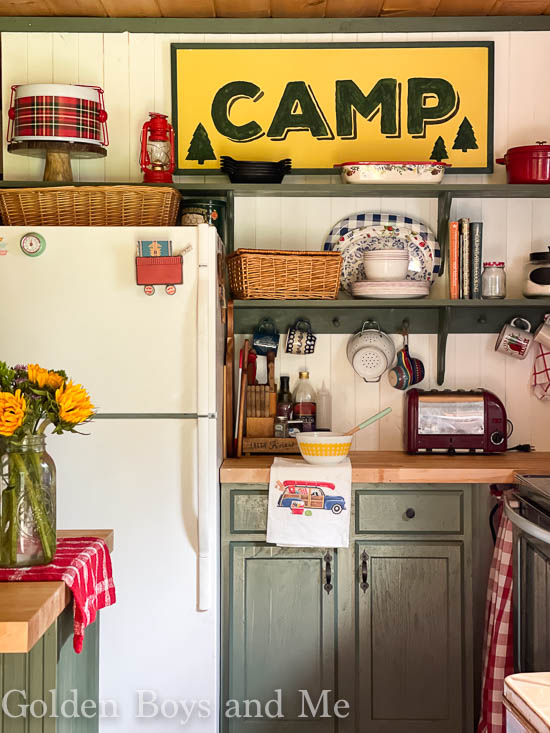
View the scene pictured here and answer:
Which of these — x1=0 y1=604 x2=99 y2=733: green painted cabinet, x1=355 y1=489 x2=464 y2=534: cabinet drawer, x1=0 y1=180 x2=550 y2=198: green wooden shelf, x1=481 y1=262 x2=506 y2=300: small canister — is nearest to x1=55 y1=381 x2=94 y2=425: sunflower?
x1=0 y1=604 x2=99 y2=733: green painted cabinet

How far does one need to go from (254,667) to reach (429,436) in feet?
3.42

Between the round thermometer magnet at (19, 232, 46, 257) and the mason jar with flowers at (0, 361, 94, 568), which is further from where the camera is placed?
the round thermometer magnet at (19, 232, 46, 257)

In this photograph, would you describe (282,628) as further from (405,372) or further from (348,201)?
(348,201)

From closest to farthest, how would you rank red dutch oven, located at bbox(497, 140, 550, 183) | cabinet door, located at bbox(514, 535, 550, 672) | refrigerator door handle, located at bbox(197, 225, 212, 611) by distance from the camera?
cabinet door, located at bbox(514, 535, 550, 672)
refrigerator door handle, located at bbox(197, 225, 212, 611)
red dutch oven, located at bbox(497, 140, 550, 183)

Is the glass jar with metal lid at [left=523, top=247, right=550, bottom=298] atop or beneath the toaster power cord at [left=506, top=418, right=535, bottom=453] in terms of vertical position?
atop

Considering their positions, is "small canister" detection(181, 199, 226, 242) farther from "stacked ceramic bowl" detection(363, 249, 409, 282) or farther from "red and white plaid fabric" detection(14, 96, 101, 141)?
"stacked ceramic bowl" detection(363, 249, 409, 282)

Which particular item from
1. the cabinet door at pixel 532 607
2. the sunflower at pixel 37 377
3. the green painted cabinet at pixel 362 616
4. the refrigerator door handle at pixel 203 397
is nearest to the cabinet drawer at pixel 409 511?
the green painted cabinet at pixel 362 616

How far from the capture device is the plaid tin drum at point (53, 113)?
301cm

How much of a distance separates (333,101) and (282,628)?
197 cm

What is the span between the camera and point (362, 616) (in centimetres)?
289

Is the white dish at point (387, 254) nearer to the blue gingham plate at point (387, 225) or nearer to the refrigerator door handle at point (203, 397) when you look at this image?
the blue gingham plate at point (387, 225)

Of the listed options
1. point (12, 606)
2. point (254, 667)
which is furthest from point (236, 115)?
point (12, 606)

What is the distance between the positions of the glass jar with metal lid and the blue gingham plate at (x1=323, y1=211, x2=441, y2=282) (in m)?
0.35

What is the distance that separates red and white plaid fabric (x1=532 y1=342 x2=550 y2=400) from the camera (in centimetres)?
332
